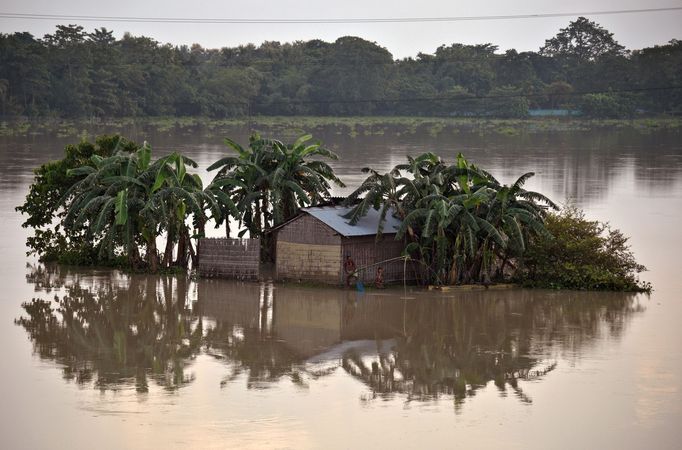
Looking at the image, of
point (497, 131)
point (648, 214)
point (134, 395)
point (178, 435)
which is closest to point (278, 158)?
point (134, 395)

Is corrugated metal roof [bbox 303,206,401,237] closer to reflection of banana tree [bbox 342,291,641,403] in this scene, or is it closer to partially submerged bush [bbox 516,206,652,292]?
reflection of banana tree [bbox 342,291,641,403]

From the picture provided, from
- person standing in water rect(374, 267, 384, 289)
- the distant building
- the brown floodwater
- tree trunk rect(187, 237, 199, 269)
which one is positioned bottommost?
the brown floodwater

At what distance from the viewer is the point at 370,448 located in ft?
44.8

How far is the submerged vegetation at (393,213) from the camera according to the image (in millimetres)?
22125

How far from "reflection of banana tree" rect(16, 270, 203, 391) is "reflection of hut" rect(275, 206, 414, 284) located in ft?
7.39

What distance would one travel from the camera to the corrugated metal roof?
2216 centimetres

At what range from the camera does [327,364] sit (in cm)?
1762

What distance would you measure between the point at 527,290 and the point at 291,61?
304 ft

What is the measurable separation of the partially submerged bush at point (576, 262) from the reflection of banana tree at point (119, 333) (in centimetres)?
690

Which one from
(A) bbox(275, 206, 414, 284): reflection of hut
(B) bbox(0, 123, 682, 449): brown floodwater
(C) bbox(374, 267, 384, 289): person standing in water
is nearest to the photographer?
(B) bbox(0, 123, 682, 449): brown floodwater

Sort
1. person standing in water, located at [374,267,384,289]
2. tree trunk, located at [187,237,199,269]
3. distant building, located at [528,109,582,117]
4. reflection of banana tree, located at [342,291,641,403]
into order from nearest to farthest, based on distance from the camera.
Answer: reflection of banana tree, located at [342,291,641,403] < person standing in water, located at [374,267,384,289] < tree trunk, located at [187,237,199,269] < distant building, located at [528,109,582,117]

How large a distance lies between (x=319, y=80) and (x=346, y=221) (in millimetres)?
86193

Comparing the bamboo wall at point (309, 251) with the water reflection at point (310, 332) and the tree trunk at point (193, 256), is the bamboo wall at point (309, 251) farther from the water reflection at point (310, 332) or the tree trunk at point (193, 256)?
the tree trunk at point (193, 256)

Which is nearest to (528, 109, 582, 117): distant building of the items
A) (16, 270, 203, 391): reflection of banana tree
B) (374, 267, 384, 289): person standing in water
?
(374, 267, 384, 289): person standing in water
